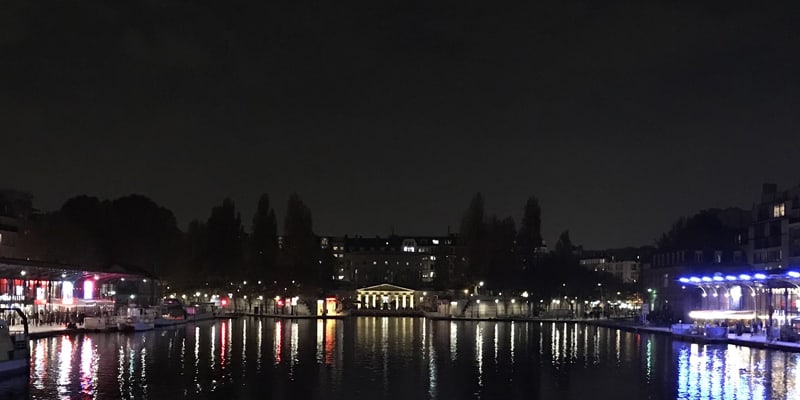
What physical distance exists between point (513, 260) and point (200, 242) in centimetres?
4657

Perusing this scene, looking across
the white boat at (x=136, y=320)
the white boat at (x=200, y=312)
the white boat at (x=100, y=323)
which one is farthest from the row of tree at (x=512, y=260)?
the white boat at (x=100, y=323)

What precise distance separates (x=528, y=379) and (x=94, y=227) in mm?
79310

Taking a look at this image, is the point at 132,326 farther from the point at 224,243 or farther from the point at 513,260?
the point at 513,260

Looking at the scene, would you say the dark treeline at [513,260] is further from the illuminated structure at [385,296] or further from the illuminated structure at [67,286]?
the illuminated structure at [67,286]

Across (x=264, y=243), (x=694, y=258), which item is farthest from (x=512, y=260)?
(x=264, y=243)

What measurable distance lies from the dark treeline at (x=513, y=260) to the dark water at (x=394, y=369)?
2310 inches

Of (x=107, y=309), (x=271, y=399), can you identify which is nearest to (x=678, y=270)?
(x=107, y=309)

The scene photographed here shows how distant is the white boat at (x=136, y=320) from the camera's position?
75.6m

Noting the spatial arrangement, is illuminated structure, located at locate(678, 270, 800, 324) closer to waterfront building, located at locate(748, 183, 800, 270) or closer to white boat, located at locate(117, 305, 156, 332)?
waterfront building, located at locate(748, 183, 800, 270)

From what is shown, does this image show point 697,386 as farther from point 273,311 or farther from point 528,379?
point 273,311

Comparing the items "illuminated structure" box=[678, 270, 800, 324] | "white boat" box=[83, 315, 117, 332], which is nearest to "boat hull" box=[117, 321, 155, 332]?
"white boat" box=[83, 315, 117, 332]

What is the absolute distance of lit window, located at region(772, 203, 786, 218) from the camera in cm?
9475

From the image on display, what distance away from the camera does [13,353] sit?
3769 centimetres

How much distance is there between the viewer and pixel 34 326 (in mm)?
67500
